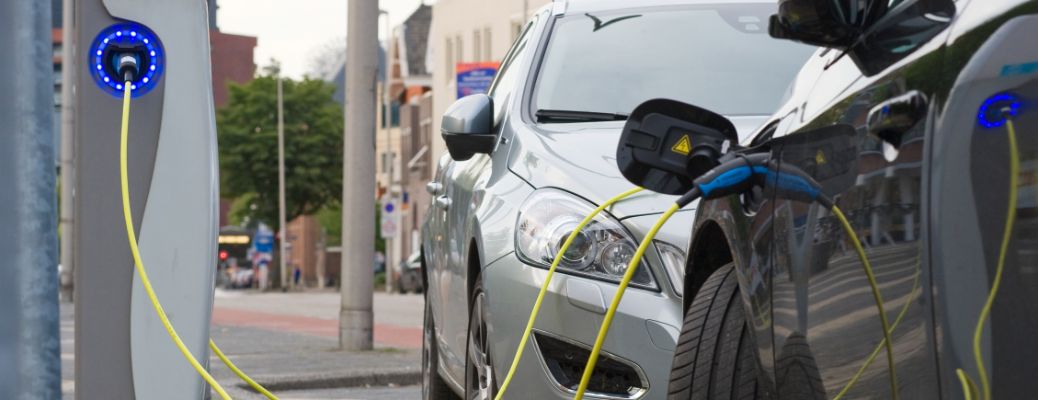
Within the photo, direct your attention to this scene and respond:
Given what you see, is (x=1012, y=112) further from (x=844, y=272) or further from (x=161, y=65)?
(x=161, y=65)

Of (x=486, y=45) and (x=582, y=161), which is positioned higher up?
(x=486, y=45)

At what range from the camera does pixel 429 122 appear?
7156 cm

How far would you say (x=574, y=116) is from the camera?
600 centimetres

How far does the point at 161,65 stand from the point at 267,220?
7362cm

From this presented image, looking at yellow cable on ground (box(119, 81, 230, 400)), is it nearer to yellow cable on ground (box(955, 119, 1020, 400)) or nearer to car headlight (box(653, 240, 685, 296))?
car headlight (box(653, 240, 685, 296))

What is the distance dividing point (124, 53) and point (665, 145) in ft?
4.08

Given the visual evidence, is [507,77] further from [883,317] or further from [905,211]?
[905,211]

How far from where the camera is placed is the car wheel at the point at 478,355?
537cm

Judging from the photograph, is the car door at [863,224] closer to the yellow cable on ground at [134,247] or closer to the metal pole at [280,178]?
the yellow cable on ground at [134,247]

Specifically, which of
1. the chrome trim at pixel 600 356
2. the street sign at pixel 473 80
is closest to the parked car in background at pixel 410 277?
the street sign at pixel 473 80

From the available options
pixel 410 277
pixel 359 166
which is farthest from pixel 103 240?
pixel 410 277

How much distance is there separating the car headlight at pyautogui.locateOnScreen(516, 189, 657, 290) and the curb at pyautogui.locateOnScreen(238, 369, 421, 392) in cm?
446

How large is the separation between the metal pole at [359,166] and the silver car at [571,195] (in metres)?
5.73

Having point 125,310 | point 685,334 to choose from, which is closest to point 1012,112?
point 685,334
